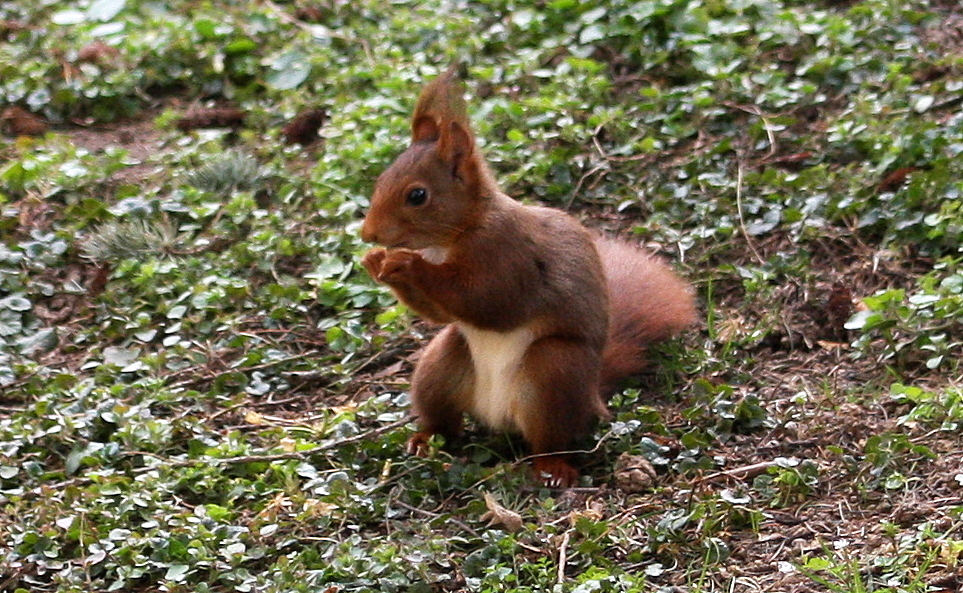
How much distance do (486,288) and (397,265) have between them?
→ 0.24m

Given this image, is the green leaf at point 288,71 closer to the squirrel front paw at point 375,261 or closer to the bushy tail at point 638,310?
the bushy tail at point 638,310

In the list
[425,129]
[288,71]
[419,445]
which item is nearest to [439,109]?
[425,129]

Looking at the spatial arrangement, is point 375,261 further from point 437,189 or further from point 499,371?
point 499,371

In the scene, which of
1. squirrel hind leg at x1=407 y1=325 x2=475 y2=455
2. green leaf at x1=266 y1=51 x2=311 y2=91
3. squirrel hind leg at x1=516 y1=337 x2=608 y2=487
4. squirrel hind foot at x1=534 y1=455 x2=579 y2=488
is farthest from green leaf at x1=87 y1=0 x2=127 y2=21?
squirrel hind foot at x1=534 y1=455 x2=579 y2=488

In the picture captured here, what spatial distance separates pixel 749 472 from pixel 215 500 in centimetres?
142

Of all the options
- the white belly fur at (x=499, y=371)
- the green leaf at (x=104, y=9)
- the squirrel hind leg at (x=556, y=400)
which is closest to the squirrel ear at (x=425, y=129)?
the white belly fur at (x=499, y=371)

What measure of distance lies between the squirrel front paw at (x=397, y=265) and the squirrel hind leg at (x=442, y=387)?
0.39m

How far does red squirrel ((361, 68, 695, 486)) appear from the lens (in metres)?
3.67

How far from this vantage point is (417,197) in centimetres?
368

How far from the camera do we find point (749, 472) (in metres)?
3.64

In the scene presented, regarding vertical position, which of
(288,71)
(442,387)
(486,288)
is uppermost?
(486,288)

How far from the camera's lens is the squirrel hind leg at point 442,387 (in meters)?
3.93

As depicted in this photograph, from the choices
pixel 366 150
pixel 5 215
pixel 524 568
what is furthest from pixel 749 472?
pixel 5 215

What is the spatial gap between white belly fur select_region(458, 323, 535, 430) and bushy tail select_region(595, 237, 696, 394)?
1.27ft
